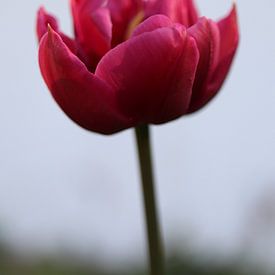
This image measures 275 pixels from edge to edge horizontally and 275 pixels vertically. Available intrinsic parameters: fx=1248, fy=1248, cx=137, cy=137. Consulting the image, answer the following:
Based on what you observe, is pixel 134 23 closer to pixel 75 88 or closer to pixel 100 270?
pixel 75 88

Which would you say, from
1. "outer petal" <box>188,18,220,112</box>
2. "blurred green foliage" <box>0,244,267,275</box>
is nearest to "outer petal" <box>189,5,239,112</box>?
"outer petal" <box>188,18,220,112</box>

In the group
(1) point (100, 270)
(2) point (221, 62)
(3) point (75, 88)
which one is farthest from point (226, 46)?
(1) point (100, 270)

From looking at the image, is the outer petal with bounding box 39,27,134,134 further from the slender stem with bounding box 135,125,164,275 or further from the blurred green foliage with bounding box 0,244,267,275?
the blurred green foliage with bounding box 0,244,267,275

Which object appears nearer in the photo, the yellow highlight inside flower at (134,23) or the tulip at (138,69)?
the tulip at (138,69)

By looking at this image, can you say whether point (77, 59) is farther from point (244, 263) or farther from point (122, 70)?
point (244, 263)

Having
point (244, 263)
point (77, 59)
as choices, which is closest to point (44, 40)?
point (77, 59)

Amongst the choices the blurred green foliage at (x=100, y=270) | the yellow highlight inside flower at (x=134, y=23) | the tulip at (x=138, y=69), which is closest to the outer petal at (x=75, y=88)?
the tulip at (x=138, y=69)

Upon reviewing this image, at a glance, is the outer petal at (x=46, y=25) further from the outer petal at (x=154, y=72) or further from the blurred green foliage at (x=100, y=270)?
the blurred green foliage at (x=100, y=270)
